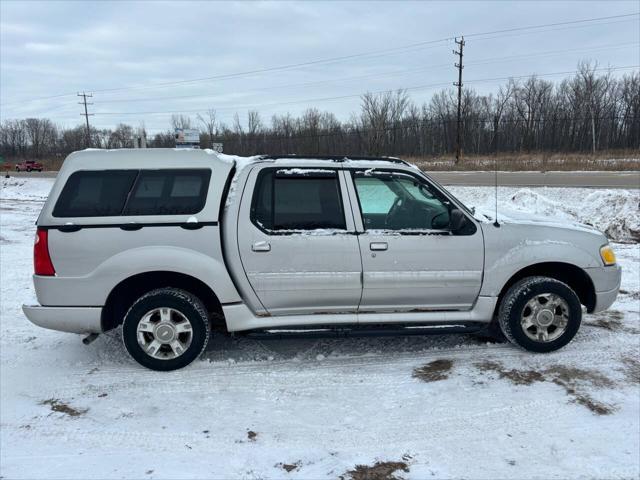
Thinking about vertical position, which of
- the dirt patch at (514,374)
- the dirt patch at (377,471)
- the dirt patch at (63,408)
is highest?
the dirt patch at (63,408)

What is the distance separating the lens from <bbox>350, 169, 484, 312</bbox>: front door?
13.6 ft

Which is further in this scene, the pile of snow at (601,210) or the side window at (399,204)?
the pile of snow at (601,210)

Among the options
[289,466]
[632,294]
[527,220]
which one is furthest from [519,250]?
[632,294]

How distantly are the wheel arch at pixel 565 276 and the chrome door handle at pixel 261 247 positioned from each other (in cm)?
224

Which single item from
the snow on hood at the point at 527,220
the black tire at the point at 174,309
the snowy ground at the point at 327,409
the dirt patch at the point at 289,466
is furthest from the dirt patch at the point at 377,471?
the snow on hood at the point at 527,220

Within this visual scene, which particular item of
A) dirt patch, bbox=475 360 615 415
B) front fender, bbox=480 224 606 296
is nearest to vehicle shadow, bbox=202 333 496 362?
dirt patch, bbox=475 360 615 415

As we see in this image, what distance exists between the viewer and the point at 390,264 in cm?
414

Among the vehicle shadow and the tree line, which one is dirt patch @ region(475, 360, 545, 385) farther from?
the tree line

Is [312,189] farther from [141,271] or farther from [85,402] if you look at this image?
[85,402]

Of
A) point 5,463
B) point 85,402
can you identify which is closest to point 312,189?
point 85,402

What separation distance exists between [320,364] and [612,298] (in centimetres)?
292

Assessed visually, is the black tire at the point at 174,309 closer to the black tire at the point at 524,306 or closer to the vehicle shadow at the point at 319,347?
the vehicle shadow at the point at 319,347

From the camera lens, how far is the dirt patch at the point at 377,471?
9.15 feet

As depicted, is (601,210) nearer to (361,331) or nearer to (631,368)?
(631,368)
